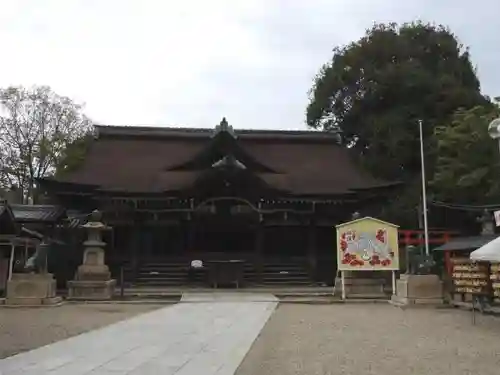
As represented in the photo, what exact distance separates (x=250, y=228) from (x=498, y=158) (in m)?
10.7

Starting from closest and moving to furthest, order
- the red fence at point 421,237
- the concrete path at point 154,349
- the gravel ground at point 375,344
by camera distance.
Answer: the concrete path at point 154,349 → the gravel ground at point 375,344 → the red fence at point 421,237

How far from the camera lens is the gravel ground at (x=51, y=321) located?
339 inches

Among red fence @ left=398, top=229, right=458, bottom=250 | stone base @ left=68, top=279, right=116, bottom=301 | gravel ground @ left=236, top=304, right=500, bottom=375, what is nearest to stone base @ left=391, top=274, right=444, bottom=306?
gravel ground @ left=236, top=304, right=500, bottom=375

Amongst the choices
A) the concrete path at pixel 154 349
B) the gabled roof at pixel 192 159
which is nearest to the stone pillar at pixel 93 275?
the concrete path at pixel 154 349

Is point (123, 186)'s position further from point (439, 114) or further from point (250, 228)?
point (439, 114)

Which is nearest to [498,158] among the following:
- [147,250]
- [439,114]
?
[439,114]

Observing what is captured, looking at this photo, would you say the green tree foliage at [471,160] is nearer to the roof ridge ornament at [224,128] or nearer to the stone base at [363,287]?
the stone base at [363,287]

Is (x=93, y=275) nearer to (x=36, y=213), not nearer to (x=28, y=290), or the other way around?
(x=28, y=290)

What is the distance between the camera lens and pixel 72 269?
76.7 feet

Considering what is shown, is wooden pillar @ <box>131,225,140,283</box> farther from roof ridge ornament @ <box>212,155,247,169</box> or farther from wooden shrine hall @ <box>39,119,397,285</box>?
roof ridge ornament @ <box>212,155,247,169</box>

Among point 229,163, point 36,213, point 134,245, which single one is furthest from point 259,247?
point 36,213

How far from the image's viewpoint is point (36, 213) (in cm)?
2211

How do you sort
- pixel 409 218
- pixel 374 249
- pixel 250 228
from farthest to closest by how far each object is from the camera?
pixel 409 218, pixel 250 228, pixel 374 249

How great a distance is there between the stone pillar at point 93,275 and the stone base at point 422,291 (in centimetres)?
918
